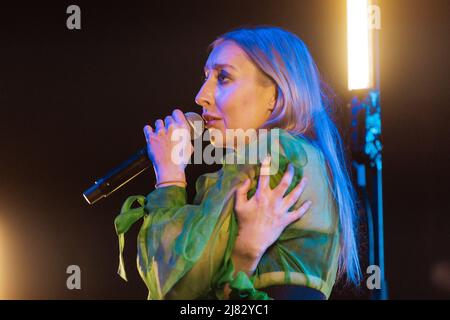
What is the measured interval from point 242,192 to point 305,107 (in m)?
0.42

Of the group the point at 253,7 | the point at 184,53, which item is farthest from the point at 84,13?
the point at 253,7

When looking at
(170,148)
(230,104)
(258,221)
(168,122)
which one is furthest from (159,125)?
(258,221)

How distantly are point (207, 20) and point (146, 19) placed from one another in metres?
0.26

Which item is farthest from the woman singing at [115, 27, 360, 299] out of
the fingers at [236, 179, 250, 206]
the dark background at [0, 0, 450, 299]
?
the dark background at [0, 0, 450, 299]

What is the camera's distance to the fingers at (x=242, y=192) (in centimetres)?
216

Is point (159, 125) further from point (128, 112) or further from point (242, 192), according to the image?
point (242, 192)

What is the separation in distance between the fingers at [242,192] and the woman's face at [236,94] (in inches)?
11.1

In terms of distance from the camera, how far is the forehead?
2373mm

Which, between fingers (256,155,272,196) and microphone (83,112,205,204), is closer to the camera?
fingers (256,155,272,196)

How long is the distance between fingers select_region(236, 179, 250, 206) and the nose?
408mm

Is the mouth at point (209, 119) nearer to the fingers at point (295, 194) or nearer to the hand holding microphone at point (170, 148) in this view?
the hand holding microphone at point (170, 148)

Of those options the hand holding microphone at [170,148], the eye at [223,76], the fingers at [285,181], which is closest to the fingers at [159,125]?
the hand holding microphone at [170,148]

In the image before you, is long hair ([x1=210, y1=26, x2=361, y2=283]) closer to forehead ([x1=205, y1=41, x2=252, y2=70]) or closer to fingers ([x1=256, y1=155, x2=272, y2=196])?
forehead ([x1=205, y1=41, x2=252, y2=70])

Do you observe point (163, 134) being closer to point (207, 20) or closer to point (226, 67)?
point (226, 67)
